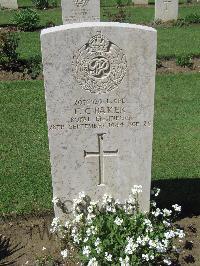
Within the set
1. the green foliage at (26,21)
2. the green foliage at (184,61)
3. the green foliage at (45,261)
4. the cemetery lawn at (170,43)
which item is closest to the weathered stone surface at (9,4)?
the green foliage at (26,21)

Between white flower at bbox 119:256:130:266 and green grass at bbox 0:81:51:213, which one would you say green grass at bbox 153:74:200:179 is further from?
white flower at bbox 119:256:130:266

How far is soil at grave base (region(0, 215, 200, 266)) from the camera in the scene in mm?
5086

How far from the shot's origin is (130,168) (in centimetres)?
504

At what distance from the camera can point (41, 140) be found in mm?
8023

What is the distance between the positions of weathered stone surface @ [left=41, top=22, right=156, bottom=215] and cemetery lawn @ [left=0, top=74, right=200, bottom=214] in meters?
1.18

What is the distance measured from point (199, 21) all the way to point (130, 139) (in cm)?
1338

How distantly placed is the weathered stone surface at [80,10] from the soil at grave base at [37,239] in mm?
8879

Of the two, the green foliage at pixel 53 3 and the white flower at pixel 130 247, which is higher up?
A: the green foliage at pixel 53 3

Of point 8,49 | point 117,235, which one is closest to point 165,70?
point 8,49

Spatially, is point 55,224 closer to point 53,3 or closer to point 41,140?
point 41,140

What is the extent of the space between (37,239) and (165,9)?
1356 cm

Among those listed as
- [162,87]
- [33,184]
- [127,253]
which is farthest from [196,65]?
[127,253]

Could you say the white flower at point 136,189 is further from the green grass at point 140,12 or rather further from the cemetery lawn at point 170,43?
the green grass at point 140,12

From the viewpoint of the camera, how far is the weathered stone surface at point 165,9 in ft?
55.8
